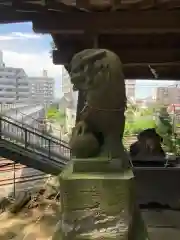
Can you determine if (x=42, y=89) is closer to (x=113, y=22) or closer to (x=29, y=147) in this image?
(x=29, y=147)

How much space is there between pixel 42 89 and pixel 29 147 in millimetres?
1866

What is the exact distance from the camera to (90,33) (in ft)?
11.8

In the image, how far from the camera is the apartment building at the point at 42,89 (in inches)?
315

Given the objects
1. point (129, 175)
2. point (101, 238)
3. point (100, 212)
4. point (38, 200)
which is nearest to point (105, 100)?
point (129, 175)

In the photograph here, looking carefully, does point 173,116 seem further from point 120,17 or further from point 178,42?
point 120,17

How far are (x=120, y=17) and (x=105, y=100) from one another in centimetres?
159

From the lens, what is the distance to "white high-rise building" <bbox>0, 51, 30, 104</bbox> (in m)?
7.39

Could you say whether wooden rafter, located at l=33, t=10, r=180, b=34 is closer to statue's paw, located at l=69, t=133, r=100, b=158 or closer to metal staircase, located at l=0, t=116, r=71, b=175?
statue's paw, located at l=69, t=133, r=100, b=158

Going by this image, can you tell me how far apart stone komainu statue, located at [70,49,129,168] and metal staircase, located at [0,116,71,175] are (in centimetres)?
414

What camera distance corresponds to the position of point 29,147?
22.2 ft

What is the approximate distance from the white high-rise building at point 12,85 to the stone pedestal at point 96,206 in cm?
548

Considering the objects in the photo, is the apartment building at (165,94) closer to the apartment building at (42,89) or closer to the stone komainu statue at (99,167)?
the apartment building at (42,89)

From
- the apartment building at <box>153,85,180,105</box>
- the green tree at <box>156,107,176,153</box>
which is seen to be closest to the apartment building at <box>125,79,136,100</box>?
the apartment building at <box>153,85,180,105</box>

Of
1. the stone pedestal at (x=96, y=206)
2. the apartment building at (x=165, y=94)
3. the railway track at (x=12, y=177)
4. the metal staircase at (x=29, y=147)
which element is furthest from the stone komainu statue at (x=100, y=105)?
the railway track at (x=12, y=177)
